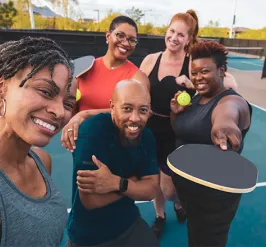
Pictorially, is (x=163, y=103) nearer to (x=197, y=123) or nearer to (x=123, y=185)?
(x=197, y=123)

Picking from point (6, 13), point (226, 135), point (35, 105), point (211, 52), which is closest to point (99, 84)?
point (211, 52)

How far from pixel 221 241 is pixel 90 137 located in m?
0.93

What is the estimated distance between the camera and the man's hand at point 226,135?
1.37m

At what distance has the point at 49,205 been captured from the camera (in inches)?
43.9

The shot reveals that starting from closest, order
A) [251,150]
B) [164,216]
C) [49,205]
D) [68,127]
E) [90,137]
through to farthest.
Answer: [49,205] → [90,137] → [68,127] → [164,216] → [251,150]

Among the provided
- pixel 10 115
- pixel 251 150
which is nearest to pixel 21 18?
pixel 251 150

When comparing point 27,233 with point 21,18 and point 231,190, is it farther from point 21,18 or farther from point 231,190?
point 21,18

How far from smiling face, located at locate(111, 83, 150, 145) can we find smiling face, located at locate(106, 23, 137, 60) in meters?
0.97

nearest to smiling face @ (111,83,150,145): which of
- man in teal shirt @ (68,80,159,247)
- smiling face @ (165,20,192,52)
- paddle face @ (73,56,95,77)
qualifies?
man in teal shirt @ (68,80,159,247)

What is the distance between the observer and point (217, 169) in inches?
52.3

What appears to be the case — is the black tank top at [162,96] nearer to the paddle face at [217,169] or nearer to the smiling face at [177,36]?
the smiling face at [177,36]

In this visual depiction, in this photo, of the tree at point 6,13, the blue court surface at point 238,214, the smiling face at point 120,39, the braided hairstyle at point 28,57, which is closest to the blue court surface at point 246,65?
the blue court surface at point 238,214

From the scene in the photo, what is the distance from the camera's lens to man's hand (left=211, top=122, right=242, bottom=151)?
4.51ft

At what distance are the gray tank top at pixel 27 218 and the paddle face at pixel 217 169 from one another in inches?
25.8
